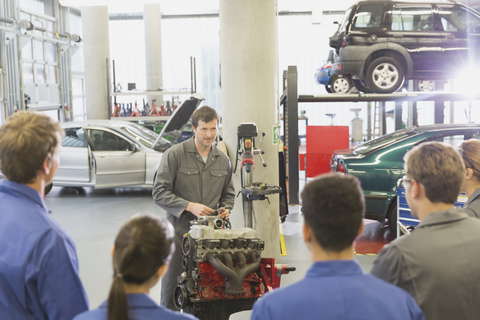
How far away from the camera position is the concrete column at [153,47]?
56.5 ft

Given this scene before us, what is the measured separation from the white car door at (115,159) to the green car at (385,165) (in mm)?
3875

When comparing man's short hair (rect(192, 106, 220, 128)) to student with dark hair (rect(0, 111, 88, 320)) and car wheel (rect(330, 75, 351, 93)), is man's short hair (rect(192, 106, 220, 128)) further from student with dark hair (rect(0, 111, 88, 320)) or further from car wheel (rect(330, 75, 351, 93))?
car wheel (rect(330, 75, 351, 93))

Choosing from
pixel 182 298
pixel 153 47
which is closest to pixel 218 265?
pixel 182 298

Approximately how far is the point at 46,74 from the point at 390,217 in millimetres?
12261

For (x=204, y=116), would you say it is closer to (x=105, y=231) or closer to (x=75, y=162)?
(x=105, y=231)

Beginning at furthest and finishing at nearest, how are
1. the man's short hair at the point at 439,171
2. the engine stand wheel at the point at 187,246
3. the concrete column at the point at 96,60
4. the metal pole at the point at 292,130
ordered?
the concrete column at the point at 96,60 → the metal pole at the point at 292,130 → the engine stand wheel at the point at 187,246 → the man's short hair at the point at 439,171

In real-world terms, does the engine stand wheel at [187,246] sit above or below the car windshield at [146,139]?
below

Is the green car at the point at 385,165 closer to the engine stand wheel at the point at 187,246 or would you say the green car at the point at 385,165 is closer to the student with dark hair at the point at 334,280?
the engine stand wheel at the point at 187,246

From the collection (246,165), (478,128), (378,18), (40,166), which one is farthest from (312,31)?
(40,166)

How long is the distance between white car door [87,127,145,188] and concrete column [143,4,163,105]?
9281 millimetres

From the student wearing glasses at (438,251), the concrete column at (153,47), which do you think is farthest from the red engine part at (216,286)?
the concrete column at (153,47)

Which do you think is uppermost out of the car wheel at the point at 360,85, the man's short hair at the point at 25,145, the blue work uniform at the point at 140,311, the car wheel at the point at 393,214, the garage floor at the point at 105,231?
the car wheel at the point at 360,85

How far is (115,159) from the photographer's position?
8031 millimetres

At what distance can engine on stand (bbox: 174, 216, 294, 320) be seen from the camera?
96.5 inches
